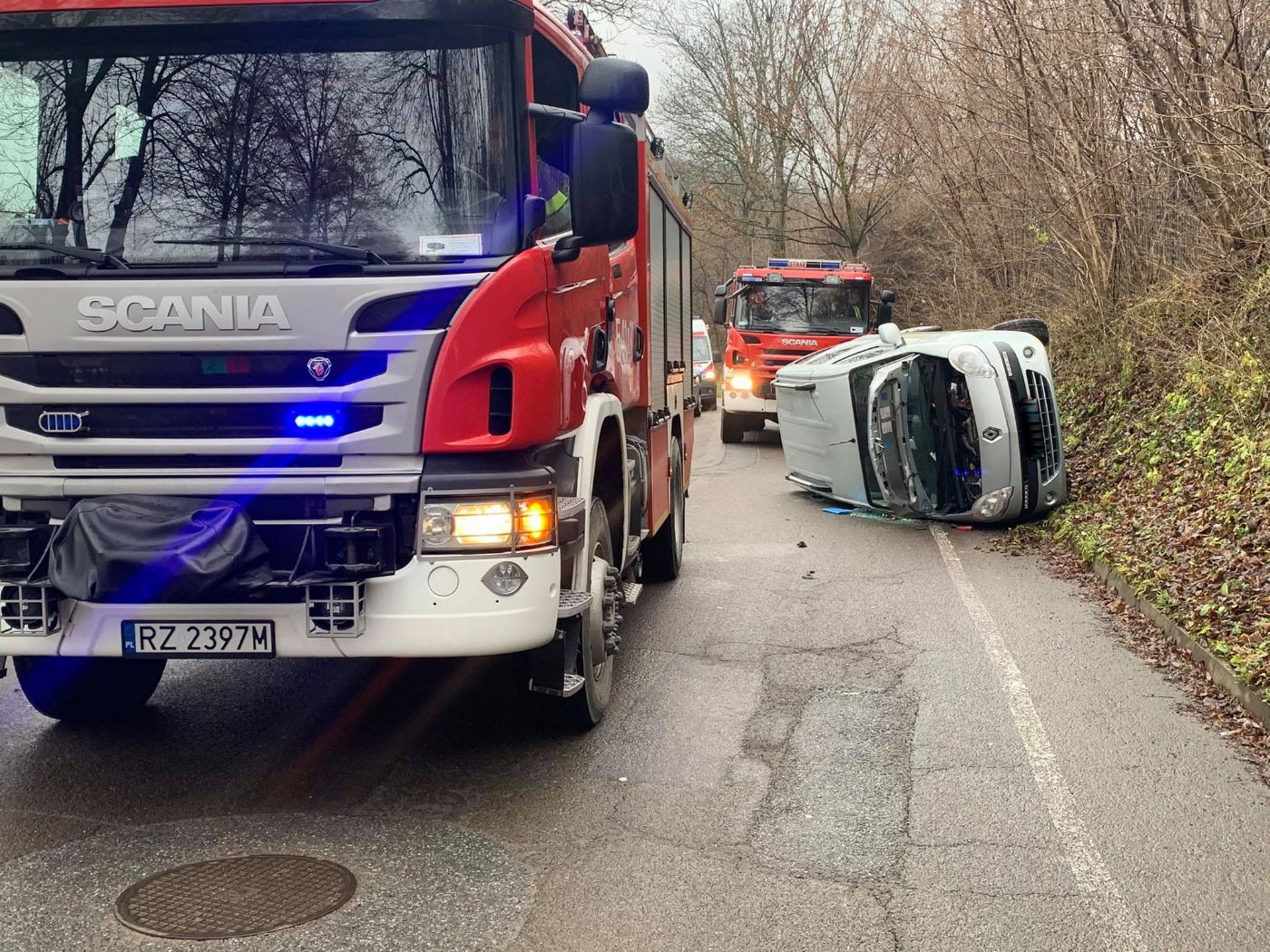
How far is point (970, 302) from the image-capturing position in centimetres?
2220

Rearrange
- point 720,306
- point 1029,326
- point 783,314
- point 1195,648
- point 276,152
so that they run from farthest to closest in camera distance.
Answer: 1. point 783,314
2. point 720,306
3. point 1029,326
4. point 1195,648
5. point 276,152

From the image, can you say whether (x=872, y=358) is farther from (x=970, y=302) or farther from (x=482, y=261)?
(x=970, y=302)

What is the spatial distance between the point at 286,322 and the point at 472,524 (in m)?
0.92

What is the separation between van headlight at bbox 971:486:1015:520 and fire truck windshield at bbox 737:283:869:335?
29.3ft

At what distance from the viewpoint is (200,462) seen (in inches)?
173

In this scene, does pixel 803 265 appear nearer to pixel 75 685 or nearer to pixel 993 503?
pixel 993 503

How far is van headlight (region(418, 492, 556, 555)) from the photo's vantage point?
4344mm

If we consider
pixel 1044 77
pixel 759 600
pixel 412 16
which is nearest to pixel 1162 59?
pixel 1044 77

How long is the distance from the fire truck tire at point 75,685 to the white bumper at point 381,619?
48.8 inches

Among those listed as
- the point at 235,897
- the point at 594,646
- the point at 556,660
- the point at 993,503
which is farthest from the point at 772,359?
the point at 235,897

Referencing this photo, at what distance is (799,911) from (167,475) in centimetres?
256

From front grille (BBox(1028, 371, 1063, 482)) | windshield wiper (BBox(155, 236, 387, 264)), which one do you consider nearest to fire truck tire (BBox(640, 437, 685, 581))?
front grille (BBox(1028, 371, 1063, 482))

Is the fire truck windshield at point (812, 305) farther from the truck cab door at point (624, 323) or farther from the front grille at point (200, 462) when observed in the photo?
the front grille at point (200, 462)

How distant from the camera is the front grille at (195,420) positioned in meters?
4.33
